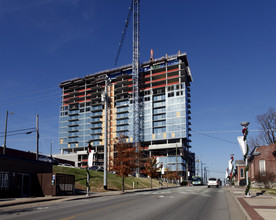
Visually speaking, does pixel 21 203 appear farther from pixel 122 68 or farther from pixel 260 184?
pixel 122 68

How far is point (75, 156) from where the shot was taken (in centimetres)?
14500

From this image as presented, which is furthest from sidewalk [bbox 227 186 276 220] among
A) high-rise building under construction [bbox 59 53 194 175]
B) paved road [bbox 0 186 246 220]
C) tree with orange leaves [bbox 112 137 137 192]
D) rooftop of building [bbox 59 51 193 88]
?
rooftop of building [bbox 59 51 193 88]

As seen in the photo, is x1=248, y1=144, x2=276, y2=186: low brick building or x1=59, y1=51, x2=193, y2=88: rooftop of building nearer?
x1=248, y1=144, x2=276, y2=186: low brick building

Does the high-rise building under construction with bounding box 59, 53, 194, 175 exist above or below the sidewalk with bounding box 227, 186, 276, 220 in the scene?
above

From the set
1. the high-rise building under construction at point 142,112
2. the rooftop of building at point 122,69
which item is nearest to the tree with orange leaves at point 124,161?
the high-rise building under construction at point 142,112

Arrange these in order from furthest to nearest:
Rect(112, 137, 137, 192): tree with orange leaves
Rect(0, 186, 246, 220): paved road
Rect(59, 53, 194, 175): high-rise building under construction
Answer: Rect(59, 53, 194, 175): high-rise building under construction
Rect(112, 137, 137, 192): tree with orange leaves
Rect(0, 186, 246, 220): paved road

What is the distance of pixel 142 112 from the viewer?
13588 cm

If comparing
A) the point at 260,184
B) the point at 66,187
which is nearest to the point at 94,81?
the point at 260,184

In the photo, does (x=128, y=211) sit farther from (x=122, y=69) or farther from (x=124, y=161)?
(x=122, y=69)

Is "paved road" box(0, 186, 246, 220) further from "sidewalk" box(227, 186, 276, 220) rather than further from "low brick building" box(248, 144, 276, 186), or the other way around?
"low brick building" box(248, 144, 276, 186)

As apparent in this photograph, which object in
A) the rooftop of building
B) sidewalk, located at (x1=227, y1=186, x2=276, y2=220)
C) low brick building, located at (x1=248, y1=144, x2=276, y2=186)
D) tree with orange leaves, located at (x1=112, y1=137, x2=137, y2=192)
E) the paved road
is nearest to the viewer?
sidewalk, located at (x1=227, y1=186, x2=276, y2=220)

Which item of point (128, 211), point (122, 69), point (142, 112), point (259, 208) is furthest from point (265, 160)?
point (122, 69)

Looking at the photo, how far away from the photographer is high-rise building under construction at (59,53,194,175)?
128m

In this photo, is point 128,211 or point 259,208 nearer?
point 128,211
